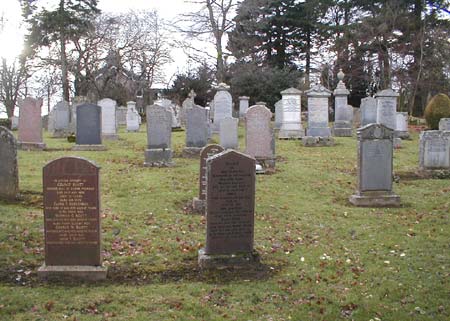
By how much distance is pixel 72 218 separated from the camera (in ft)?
21.9

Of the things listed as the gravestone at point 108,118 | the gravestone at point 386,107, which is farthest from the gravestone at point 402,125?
the gravestone at point 108,118

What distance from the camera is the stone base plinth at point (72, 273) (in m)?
6.52

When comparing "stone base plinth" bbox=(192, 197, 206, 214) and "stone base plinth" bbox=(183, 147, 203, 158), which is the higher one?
"stone base plinth" bbox=(183, 147, 203, 158)

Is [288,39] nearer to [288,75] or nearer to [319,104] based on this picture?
[288,75]

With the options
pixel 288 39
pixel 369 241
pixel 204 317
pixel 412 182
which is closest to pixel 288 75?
pixel 288 39

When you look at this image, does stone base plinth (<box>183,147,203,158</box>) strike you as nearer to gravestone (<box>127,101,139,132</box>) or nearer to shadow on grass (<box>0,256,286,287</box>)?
shadow on grass (<box>0,256,286,287</box>)

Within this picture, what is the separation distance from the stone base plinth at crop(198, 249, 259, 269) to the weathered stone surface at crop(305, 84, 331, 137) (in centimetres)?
1524

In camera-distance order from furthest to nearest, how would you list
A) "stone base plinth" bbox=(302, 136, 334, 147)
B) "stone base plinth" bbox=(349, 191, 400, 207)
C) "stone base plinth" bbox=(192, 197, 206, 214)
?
"stone base plinth" bbox=(302, 136, 334, 147) → "stone base plinth" bbox=(349, 191, 400, 207) → "stone base plinth" bbox=(192, 197, 206, 214)

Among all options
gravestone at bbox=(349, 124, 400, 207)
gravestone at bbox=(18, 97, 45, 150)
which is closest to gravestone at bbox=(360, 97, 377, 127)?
gravestone at bbox=(349, 124, 400, 207)

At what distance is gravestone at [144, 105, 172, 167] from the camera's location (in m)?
15.4

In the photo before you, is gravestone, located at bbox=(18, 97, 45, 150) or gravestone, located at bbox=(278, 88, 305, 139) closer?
gravestone, located at bbox=(18, 97, 45, 150)

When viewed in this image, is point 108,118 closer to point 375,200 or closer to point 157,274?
point 375,200

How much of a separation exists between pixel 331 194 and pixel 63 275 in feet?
23.8

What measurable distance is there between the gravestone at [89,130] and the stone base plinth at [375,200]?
10.6 m
